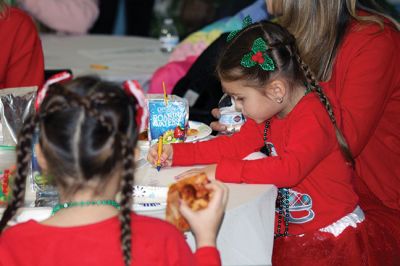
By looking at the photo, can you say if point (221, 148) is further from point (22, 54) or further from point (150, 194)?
point (22, 54)

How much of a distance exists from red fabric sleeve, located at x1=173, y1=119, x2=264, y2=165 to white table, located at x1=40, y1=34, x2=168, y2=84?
1.30 meters

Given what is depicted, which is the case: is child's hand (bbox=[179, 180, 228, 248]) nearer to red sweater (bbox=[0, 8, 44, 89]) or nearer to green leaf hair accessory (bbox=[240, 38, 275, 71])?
green leaf hair accessory (bbox=[240, 38, 275, 71])

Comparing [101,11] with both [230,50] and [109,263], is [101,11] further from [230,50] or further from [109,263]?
[109,263]

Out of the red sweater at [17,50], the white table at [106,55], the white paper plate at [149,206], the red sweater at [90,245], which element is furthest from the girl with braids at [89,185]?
the white table at [106,55]

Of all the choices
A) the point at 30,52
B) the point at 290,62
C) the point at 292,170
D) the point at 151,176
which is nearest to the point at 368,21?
the point at 290,62

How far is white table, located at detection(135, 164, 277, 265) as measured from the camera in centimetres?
156

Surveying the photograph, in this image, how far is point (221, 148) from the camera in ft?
6.50

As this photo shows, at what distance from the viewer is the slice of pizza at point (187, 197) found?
1.40m

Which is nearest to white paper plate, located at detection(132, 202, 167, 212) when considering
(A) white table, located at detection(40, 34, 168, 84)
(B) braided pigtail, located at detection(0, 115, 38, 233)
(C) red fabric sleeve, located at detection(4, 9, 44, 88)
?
(B) braided pigtail, located at detection(0, 115, 38, 233)

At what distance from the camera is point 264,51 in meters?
1.83

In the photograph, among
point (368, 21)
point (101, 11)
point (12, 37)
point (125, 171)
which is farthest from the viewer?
point (101, 11)

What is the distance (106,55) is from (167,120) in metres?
1.86

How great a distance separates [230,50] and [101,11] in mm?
4022

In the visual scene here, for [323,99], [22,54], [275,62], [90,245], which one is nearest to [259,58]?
[275,62]
